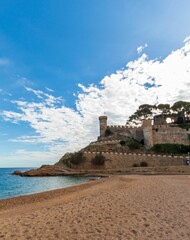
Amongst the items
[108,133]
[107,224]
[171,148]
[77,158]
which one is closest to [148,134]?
[171,148]

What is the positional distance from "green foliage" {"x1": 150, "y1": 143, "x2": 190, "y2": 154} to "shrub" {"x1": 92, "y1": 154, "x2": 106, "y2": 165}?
517 inches

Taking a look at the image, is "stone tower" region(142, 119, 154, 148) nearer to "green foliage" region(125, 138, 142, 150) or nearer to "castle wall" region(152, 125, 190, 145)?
"castle wall" region(152, 125, 190, 145)

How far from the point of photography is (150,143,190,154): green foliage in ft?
165

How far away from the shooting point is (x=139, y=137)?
58.1m

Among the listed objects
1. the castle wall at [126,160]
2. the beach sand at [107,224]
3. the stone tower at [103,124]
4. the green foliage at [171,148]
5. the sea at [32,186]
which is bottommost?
the sea at [32,186]

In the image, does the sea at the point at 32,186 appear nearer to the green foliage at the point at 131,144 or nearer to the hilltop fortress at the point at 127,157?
the hilltop fortress at the point at 127,157

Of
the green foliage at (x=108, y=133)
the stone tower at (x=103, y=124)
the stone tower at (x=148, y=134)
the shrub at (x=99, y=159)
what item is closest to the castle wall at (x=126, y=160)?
the shrub at (x=99, y=159)

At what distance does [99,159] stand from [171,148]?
59.6ft

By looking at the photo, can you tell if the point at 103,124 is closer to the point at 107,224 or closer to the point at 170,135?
the point at 170,135

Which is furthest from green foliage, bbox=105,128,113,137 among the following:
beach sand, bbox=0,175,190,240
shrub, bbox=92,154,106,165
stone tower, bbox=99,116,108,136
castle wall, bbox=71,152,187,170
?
beach sand, bbox=0,175,190,240

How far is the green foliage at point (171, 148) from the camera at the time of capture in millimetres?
50188

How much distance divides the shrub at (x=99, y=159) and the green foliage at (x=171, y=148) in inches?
517

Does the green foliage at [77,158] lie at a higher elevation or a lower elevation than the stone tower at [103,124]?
lower

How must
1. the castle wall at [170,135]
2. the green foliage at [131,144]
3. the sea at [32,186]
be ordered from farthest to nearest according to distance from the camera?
the castle wall at [170,135], the green foliage at [131,144], the sea at [32,186]
